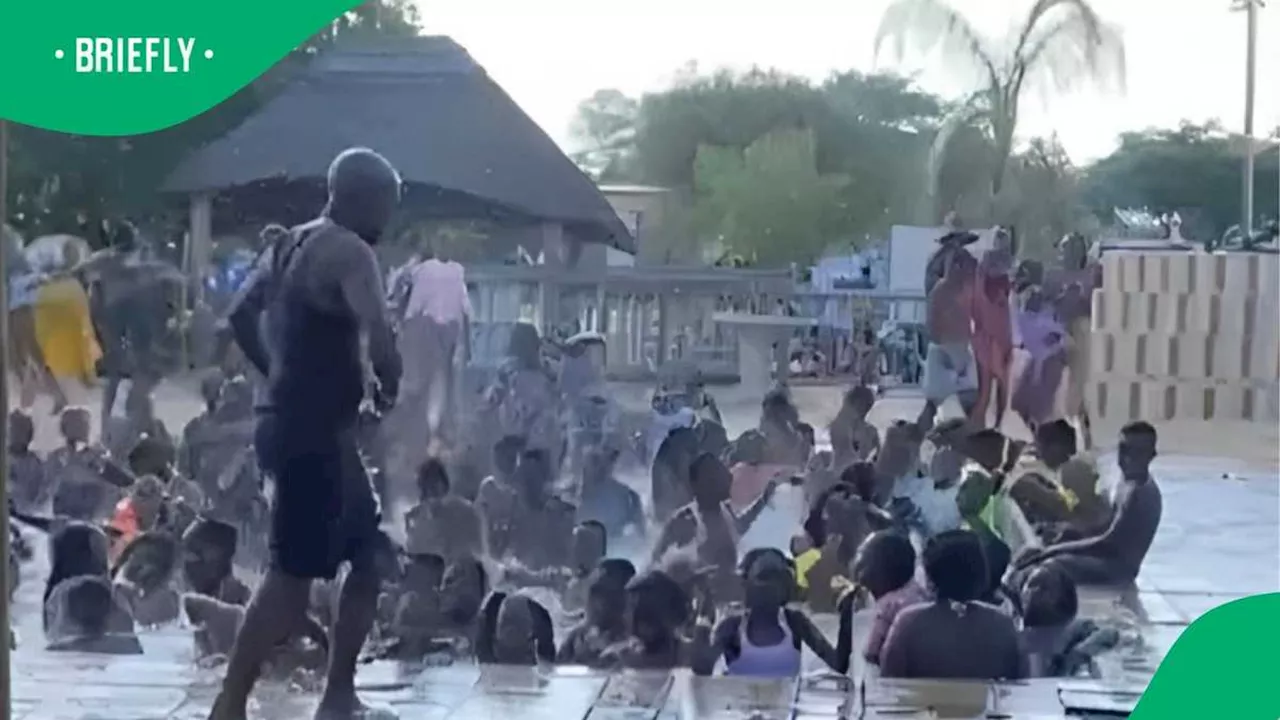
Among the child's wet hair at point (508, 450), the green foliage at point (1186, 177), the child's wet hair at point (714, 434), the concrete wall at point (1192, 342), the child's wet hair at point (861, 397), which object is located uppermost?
the green foliage at point (1186, 177)

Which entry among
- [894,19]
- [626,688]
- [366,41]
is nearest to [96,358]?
[366,41]

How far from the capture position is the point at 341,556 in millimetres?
1996

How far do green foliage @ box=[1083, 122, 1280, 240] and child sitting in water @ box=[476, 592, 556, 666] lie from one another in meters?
0.94

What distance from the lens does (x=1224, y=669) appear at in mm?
1981

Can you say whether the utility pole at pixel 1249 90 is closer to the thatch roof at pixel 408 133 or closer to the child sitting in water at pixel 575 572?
the thatch roof at pixel 408 133

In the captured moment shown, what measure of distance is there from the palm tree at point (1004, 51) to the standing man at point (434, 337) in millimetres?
660

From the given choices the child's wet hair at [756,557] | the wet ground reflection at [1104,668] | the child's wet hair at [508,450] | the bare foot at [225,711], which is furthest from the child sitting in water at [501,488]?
the bare foot at [225,711]

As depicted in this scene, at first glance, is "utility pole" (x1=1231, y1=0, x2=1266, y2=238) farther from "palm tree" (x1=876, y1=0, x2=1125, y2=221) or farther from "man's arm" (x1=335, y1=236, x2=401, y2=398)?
"man's arm" (x1=335, y1=236, x2=401, y2=398)

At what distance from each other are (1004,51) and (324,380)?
1.01 metres

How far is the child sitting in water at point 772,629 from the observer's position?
1.99 m

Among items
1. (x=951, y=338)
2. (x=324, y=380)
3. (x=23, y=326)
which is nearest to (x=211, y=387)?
(x=324, y=380)

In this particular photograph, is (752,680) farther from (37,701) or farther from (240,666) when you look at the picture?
(37,701)

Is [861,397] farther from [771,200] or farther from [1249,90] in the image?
[1249,90]

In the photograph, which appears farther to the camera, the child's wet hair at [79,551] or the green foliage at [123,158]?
the child's wet hair at [79,551]
